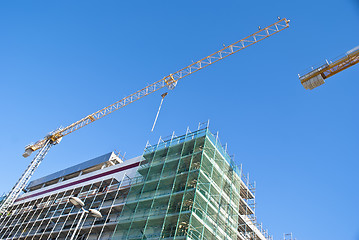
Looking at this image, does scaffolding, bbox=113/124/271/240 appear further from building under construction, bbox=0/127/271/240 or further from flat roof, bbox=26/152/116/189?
flat roof, bbox=26/152/116/189

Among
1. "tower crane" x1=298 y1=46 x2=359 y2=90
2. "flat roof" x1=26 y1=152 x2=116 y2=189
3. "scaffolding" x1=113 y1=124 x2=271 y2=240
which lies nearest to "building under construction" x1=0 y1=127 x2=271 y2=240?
"scaffolding" x1=113 y1=124 x2=271 y2=240

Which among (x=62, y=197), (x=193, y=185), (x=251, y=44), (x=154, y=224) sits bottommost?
(x=154, y=224)

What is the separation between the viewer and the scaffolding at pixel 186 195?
68.4 ft

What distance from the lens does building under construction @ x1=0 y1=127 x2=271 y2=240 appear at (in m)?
21.3

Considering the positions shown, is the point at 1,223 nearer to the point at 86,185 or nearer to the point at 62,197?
the point at 62,197

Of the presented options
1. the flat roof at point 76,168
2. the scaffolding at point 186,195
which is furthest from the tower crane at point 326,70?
the flat roof at point 76,168

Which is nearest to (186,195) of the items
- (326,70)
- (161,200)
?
(161,200)

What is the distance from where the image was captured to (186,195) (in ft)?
70.9

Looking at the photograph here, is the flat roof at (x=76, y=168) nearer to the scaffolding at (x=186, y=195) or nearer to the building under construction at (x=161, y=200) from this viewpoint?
the building under construction at (x=161, y=200)

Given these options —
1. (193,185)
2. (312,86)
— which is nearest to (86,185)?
(193,185)

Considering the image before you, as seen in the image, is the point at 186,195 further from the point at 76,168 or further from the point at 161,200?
the point at 76,168

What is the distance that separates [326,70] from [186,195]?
19558 millimetres

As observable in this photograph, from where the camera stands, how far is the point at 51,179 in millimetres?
42281

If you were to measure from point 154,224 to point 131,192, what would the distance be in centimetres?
505
